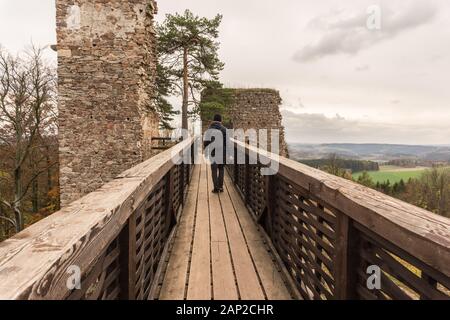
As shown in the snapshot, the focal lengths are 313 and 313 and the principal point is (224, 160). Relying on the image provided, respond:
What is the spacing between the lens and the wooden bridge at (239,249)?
1044 mm

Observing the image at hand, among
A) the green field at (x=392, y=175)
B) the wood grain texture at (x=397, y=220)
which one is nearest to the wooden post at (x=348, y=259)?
the wood grain texture at (x=397, y=220)

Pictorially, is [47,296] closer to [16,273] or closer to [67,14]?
[16,273]

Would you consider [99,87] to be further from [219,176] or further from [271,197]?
[271,197]

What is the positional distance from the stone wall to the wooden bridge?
688 inches

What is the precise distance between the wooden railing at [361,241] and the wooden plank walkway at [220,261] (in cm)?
28

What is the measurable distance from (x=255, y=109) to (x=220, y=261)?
1912 cm

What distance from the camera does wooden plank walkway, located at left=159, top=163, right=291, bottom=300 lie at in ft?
8.90

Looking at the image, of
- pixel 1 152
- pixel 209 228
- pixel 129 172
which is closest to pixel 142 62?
pixel 209 228

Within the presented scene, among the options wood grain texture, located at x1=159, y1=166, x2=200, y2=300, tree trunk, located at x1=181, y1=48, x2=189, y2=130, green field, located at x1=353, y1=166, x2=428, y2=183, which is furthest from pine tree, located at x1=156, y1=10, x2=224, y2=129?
green field, located at x1=353, y1=166, x2=428, y2=183

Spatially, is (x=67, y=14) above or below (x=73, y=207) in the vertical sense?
above

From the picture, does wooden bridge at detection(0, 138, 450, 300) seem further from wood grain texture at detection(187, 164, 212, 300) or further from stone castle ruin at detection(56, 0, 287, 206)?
stone castle ruin at detection(56, 0, 287, 206)

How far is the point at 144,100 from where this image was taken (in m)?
10.2

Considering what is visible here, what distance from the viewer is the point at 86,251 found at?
119 cm
